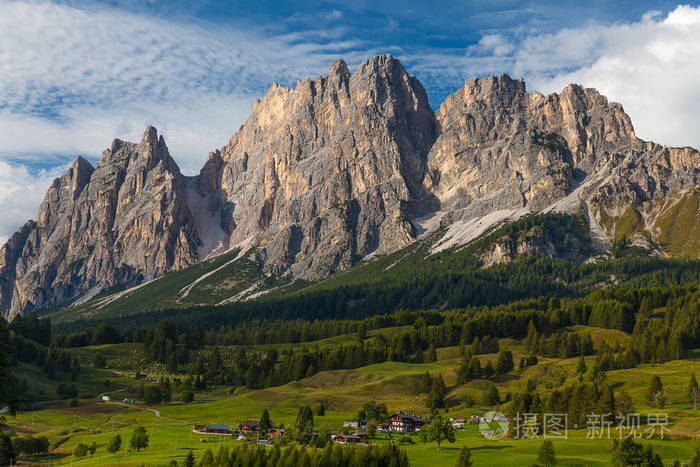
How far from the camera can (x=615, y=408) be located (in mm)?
112875

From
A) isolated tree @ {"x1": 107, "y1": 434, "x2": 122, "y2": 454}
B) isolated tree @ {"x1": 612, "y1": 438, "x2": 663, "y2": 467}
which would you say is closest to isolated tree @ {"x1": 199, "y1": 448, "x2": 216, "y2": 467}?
isolated tree @ {"x1": 107, "y1": 434, "x2": 122, "y2": 454}

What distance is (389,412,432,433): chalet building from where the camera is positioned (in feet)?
418

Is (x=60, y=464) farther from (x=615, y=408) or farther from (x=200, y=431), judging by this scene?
(x=615, y=408)

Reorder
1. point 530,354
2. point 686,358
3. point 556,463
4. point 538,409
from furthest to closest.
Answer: point 530,354 → point 686,358 → point 538,409 → point 556,463

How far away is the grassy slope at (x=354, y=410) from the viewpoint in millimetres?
92438

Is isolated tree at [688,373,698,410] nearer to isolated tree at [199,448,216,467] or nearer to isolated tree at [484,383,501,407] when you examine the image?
isolated tree at [484,383,501,407]

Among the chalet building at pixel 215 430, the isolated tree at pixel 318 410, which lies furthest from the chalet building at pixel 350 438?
the isolated tree at pixel 318 410

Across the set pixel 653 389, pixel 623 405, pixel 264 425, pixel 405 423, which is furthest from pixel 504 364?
pixel 264 425

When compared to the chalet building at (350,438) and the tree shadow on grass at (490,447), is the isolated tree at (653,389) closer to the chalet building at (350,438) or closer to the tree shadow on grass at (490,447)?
the tree shadow on grass at (490,447)

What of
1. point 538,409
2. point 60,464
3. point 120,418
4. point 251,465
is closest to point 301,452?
point 251,465

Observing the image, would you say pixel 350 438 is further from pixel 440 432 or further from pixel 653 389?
pixel 653 389

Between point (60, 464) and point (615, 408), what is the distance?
306 feet

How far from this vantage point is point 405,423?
421ft

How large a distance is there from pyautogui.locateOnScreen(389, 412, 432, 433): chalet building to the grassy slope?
10161mm
